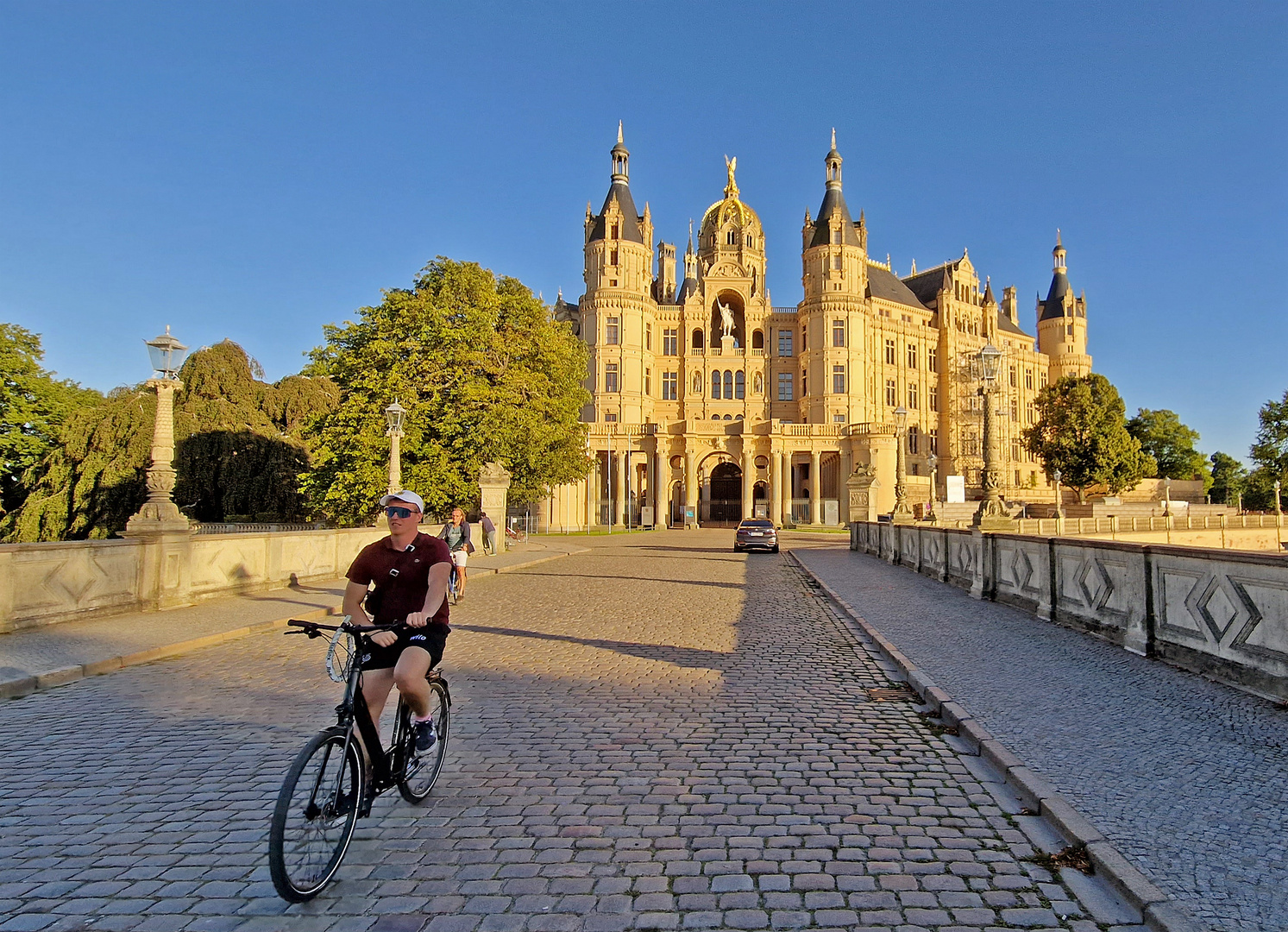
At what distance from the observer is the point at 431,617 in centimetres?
429

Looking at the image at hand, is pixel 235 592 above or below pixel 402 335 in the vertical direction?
below

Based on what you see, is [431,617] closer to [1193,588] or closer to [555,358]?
[1193,588]

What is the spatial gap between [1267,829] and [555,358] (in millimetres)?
34048

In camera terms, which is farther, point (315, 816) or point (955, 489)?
point (955, 489)

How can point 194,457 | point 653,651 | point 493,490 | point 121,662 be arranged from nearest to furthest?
point 121,662, point 653,651, point 493,490, point 194,457

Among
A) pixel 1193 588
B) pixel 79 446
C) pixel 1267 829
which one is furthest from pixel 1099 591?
pixel 79 446

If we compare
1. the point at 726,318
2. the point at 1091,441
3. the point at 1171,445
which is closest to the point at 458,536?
the point at 726,318

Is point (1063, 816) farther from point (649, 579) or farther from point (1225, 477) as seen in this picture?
point (1225, 477)

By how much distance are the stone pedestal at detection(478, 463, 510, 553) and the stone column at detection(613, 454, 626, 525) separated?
32.8m

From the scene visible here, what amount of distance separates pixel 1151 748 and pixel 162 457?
15.0 meters

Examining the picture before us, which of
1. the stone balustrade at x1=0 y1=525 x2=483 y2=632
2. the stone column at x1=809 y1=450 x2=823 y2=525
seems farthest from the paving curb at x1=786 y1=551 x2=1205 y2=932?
the stone column at x1=809 y1=450 x2=823 y2=525

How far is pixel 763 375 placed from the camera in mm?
75625

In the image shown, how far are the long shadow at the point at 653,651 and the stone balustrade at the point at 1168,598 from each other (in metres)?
4.79

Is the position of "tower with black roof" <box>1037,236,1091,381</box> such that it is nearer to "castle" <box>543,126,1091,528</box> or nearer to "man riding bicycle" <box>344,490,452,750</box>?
"castle" <box>543,126,1091,528</box>
